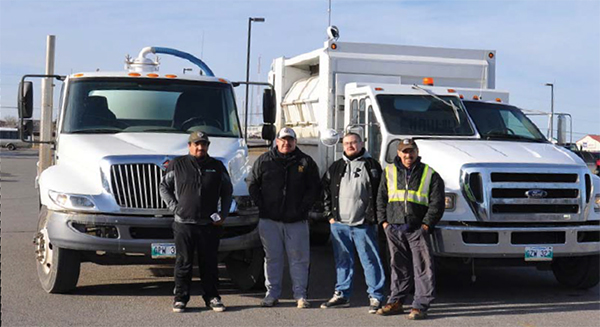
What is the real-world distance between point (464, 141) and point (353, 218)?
228cm

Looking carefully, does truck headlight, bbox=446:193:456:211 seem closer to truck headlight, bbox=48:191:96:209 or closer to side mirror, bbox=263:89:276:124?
side mirror, bbox=263:89:276:124

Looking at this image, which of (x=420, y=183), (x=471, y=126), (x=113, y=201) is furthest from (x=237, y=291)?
(x=471, y=126)

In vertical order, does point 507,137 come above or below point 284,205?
above

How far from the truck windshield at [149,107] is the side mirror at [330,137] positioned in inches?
49.9

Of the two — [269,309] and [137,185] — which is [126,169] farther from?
[269,309]

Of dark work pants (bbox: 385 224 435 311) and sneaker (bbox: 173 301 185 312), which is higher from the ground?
dark work pants (bbox: 385 224 435 311)

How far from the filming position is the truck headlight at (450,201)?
8742 mm

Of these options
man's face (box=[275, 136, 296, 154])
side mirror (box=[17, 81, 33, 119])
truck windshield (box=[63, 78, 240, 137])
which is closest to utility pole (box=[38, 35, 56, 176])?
side mirror (box=[17, 81, 33, 119])

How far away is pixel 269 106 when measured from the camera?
1055 cm

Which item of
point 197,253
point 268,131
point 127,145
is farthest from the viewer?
point 268,131

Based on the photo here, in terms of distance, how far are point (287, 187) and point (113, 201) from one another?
179cm

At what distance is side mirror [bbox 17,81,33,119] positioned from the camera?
9680 mm

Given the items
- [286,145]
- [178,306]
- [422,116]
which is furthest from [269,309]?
[422,116]

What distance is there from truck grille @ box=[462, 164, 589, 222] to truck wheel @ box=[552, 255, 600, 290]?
863mm
